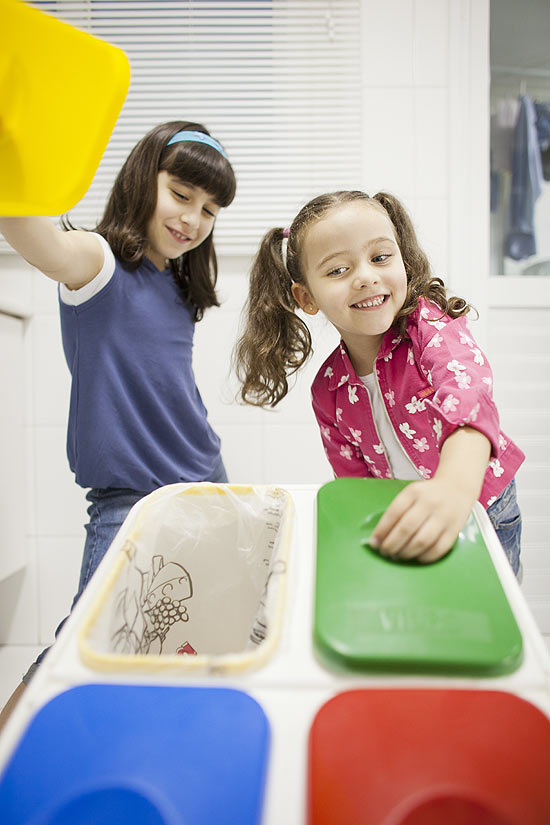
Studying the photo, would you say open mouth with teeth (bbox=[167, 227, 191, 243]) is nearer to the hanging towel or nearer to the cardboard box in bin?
the cardboard box in bin

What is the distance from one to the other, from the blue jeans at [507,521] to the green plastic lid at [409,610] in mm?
490

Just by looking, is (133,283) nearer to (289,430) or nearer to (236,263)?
(236,263)

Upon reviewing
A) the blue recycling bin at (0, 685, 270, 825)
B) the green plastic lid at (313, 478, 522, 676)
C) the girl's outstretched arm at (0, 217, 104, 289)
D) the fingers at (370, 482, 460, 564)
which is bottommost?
the blue recycling bin at (0, 685, 270, 825)

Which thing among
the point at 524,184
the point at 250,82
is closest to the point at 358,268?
the point at 250,82

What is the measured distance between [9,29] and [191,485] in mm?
465

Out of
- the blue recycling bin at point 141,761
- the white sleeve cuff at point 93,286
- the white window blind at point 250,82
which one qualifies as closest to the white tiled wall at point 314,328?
the white window blind at point 250,82

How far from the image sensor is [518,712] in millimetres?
303

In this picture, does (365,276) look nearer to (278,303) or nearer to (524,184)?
(278,303)

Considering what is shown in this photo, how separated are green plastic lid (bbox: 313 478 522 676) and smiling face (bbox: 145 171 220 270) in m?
0.82

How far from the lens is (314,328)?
149 centimetres

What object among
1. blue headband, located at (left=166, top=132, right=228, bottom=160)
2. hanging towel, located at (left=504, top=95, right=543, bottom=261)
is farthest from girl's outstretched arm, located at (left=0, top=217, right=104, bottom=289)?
hanging towel, located at (left=504, top=95, right=543, bottom=261)

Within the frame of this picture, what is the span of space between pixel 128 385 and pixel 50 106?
63cm

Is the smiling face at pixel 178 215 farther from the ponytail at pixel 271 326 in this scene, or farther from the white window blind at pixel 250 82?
the white window blind at pixel 250 82

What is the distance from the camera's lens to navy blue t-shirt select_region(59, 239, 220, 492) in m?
1.07
